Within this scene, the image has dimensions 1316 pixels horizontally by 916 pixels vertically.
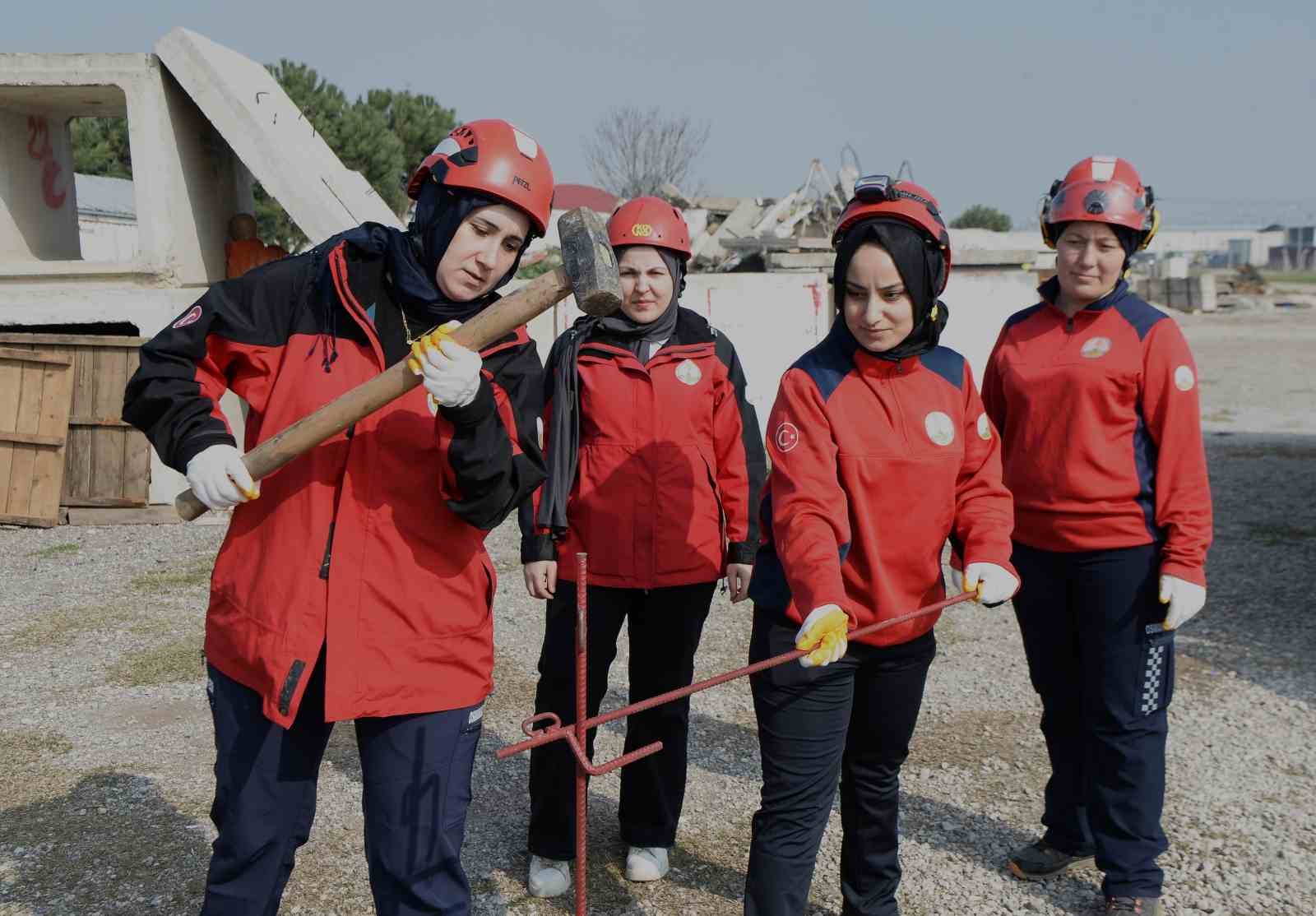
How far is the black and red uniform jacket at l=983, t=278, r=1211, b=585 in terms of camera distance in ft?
11.0

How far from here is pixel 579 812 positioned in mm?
2252

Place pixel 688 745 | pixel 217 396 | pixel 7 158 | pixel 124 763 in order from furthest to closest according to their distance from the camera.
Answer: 1. pixel 7 158
2. pixel 688 745
3. pixel 124 763
4. pixel 217 396

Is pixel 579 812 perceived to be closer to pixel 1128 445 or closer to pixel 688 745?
pixel 1128 445

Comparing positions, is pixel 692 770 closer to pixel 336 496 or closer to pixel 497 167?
pixel 336 496

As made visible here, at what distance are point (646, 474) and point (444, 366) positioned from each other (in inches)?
57.9

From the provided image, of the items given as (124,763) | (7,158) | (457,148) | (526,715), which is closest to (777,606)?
(457,148)

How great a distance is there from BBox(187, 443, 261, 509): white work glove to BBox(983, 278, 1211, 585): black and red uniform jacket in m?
2.28

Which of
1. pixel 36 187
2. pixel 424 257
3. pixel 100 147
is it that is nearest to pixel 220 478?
pixel 424 257

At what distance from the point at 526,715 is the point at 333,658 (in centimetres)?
296

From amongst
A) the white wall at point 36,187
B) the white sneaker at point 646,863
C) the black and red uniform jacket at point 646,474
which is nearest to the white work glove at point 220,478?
the black and red uniform jacket at point 646,474

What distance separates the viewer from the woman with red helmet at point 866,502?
2.84 metres

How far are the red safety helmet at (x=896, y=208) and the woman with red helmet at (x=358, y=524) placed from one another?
822 millimetres

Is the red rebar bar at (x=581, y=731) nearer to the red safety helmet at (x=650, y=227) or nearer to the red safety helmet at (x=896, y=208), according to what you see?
the red safety helmet at (x=896, y=208)

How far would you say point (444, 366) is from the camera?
2.24m
